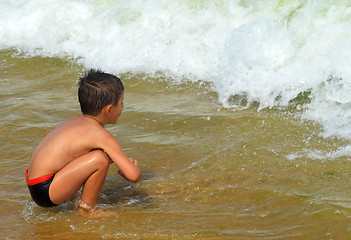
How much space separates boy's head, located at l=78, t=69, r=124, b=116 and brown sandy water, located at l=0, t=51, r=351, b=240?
0.69 meters

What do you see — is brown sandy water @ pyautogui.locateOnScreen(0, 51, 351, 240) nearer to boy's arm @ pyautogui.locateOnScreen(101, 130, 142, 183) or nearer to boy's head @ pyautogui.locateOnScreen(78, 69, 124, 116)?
boy's arm @ pyautogui.locateOnScreen(101, 130, 142, 183)

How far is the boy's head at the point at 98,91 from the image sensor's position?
323 cm

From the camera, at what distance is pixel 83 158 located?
10.4 ft

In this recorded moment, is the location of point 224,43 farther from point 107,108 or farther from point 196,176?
point 107,108

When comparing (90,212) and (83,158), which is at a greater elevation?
(83,158)

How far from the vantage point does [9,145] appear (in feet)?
14.9

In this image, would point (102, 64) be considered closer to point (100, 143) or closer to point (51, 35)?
point (51, 35)

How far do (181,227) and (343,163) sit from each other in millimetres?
1469

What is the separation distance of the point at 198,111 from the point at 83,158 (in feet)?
7.82

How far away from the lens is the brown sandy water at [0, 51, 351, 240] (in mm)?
3027

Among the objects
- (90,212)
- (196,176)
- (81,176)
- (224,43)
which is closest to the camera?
(81,176)

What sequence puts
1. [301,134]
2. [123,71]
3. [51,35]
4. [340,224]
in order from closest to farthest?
[340,224]
[301,134]
[123,71]
[51,35]

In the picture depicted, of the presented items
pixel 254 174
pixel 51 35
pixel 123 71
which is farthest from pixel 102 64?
pixel 254 174

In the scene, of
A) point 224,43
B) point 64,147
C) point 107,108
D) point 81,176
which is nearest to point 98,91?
point 107,108
